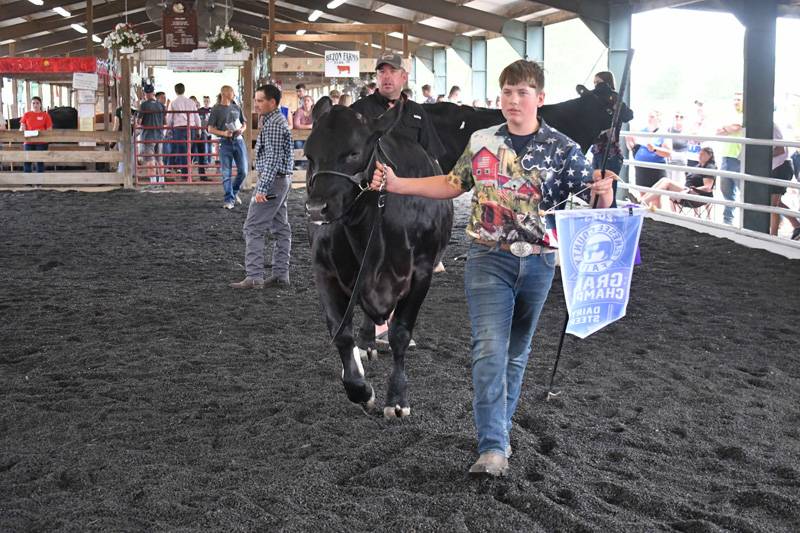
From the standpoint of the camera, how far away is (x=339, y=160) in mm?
3803

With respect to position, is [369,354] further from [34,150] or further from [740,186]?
[34,150]

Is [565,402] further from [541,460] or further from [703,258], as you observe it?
[703,258]

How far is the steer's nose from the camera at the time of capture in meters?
3.68

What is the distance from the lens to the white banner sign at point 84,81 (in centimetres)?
1845

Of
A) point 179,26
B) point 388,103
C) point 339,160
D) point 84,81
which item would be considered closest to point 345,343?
point 339,160

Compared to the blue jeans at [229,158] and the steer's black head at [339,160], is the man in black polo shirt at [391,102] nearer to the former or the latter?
the steer's black head at [339,160]

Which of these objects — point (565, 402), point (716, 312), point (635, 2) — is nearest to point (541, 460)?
point (565, 402)

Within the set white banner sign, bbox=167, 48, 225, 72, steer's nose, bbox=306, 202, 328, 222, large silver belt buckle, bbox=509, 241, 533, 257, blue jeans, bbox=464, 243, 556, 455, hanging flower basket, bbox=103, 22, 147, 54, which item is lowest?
blue jeans, bbox=464, 243, 556, 455

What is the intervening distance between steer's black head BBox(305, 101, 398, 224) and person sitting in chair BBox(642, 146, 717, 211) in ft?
27.6

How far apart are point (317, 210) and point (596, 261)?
1.13 meters

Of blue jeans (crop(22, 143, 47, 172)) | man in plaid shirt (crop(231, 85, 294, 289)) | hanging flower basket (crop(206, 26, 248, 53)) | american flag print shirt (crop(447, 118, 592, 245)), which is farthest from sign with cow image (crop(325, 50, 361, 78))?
american flag print shirt (crop(447, 118, 592, 245))

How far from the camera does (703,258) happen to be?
9.02 m

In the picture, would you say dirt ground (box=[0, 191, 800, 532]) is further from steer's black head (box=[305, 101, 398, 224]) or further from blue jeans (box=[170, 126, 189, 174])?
blue jeans (box=[170, 126, 189, 174])

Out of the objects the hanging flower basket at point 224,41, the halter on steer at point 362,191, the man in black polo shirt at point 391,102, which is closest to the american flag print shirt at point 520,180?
the halter on steer at point 362,191
